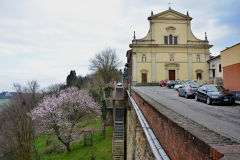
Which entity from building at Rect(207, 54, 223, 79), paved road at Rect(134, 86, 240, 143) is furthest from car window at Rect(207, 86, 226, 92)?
building at Rect(207, 54, 223, 79)

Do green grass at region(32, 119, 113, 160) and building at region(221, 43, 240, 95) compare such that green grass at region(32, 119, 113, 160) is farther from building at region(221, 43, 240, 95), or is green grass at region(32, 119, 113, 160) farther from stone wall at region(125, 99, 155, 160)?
building at region(221, 43, 240, 95)

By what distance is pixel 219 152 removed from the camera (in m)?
1.90

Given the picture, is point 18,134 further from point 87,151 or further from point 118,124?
point 118,124

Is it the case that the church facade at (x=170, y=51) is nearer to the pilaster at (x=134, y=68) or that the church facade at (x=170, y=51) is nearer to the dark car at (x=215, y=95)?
the pilaster at (x=134, y=68)

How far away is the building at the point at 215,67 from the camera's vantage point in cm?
2950

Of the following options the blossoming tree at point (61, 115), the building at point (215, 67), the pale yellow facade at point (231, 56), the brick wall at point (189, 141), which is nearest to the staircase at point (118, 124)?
the blossoming tree at point (61, 115)

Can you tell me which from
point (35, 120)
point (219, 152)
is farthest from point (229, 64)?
point (35, 120)

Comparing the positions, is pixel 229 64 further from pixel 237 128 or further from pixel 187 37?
pixel 187 37

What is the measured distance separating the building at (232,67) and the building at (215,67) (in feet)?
62.6

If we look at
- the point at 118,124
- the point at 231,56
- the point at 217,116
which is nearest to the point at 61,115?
the point at 118,124

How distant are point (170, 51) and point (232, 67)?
2214 centimetres

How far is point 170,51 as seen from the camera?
3300 centimetres

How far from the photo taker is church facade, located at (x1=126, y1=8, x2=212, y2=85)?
32594 millimetres

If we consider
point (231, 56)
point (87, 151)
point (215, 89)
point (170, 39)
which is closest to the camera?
point (215, 89)
